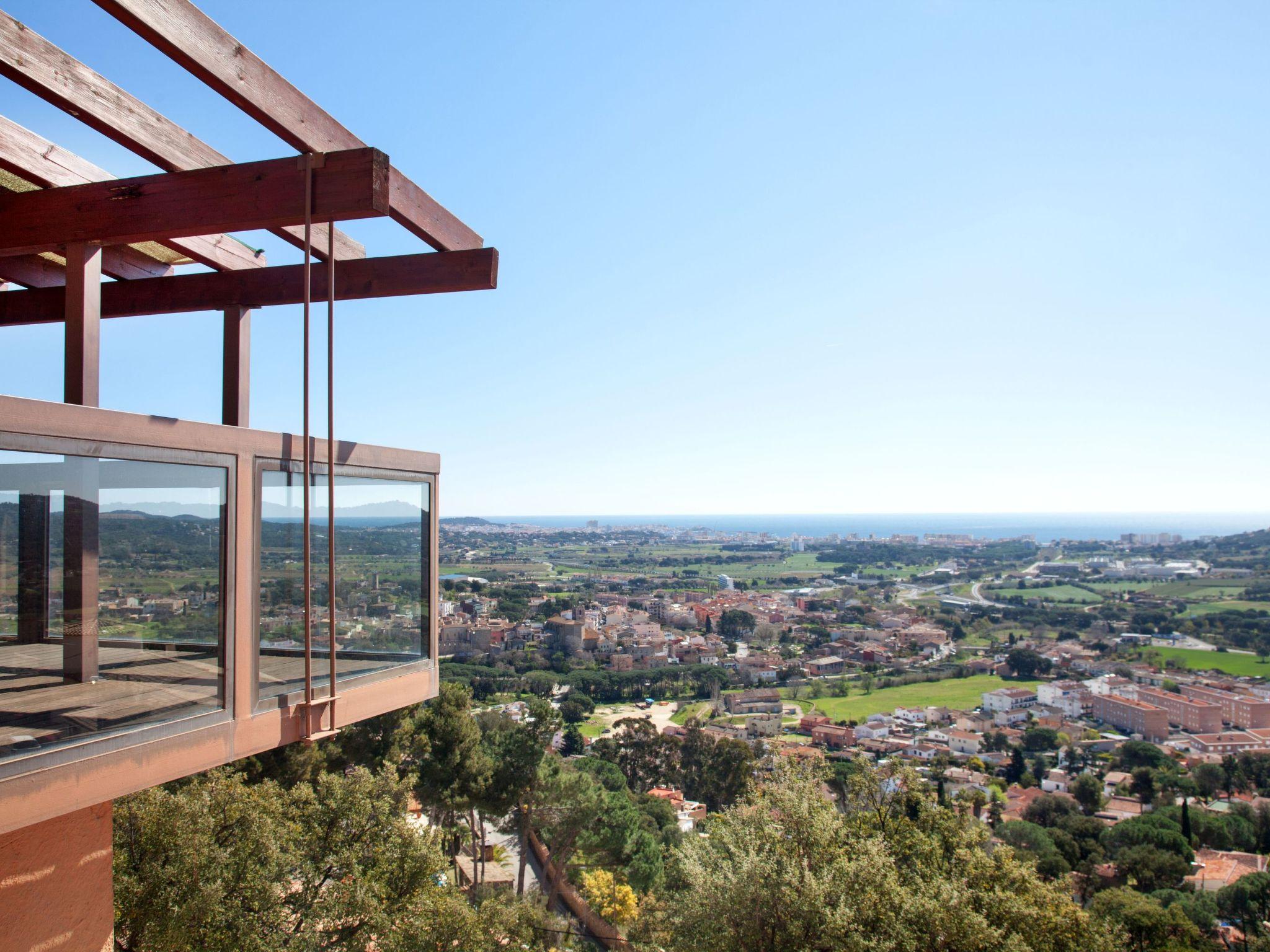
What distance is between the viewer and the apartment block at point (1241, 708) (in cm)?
4109

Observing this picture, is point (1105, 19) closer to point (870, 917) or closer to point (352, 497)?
point (870, 917)

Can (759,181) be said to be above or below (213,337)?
A: above

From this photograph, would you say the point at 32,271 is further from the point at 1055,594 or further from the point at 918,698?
the point at 1055,594

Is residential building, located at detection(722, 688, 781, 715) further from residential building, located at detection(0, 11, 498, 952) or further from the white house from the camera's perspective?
residential building, located at detection(0, 11, 498, 952)

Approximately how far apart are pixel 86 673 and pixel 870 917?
23.8 feet

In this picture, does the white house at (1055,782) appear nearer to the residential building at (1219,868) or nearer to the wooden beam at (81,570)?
the residential building at (1219,868)

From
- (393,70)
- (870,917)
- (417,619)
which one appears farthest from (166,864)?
(393,70)

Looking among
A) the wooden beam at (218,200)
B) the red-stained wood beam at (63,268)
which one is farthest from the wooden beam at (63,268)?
the wooden beam at (218,200)

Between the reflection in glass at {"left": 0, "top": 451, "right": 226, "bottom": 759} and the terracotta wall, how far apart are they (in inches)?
17.9

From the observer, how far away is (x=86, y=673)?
183 centimetres

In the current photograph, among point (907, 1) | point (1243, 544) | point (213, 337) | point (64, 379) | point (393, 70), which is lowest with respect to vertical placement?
point (1243, 544)

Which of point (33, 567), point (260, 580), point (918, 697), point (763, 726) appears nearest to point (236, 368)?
point (260, 580)

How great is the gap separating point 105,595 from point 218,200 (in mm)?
1220

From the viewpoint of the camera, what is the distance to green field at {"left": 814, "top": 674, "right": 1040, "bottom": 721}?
4347 cm
